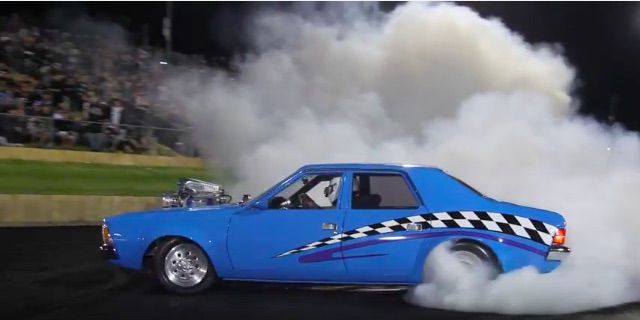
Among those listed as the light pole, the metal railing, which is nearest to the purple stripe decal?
the metal railing

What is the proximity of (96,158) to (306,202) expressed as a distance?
34.3 ft

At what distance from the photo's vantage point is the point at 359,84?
1375 cm

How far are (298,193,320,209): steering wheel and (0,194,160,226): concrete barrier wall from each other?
7.01 metres

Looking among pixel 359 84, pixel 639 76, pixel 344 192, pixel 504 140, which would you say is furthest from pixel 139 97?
pixel 639 76

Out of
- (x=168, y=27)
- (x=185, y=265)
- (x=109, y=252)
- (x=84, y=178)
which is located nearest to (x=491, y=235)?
(x=185, y=265)

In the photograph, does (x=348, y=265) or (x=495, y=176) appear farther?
(x=495, y=176)

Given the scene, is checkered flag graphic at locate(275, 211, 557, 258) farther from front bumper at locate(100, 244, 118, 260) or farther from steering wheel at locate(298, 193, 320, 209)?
front bumper at locate(100, 244, 118, 260)

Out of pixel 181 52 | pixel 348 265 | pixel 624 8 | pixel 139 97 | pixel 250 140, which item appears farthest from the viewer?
pixel 181 52

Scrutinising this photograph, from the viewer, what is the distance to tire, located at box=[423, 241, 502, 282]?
6.32 m

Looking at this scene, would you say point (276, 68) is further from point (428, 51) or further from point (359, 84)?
point (428, 51)

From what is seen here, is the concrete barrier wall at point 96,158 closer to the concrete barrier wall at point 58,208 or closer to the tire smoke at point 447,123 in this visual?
the tire smoke at point 447,123

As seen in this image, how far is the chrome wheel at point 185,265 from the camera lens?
6590mm

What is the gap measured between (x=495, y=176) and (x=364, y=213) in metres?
3.74

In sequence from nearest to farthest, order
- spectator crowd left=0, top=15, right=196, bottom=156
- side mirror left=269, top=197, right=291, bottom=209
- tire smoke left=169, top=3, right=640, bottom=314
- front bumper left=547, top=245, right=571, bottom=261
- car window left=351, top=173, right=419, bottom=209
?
front bumper left=547, top=245, right=571, bottom=261, car window left=351, top=173, right=419, bottom=209, side mirror left=269, top=197, right=291, bottom=209, tire smoke left=169, top=3, right=640, bottom=314, spectator crowd left=0, top=15, right=196, bottom=156
